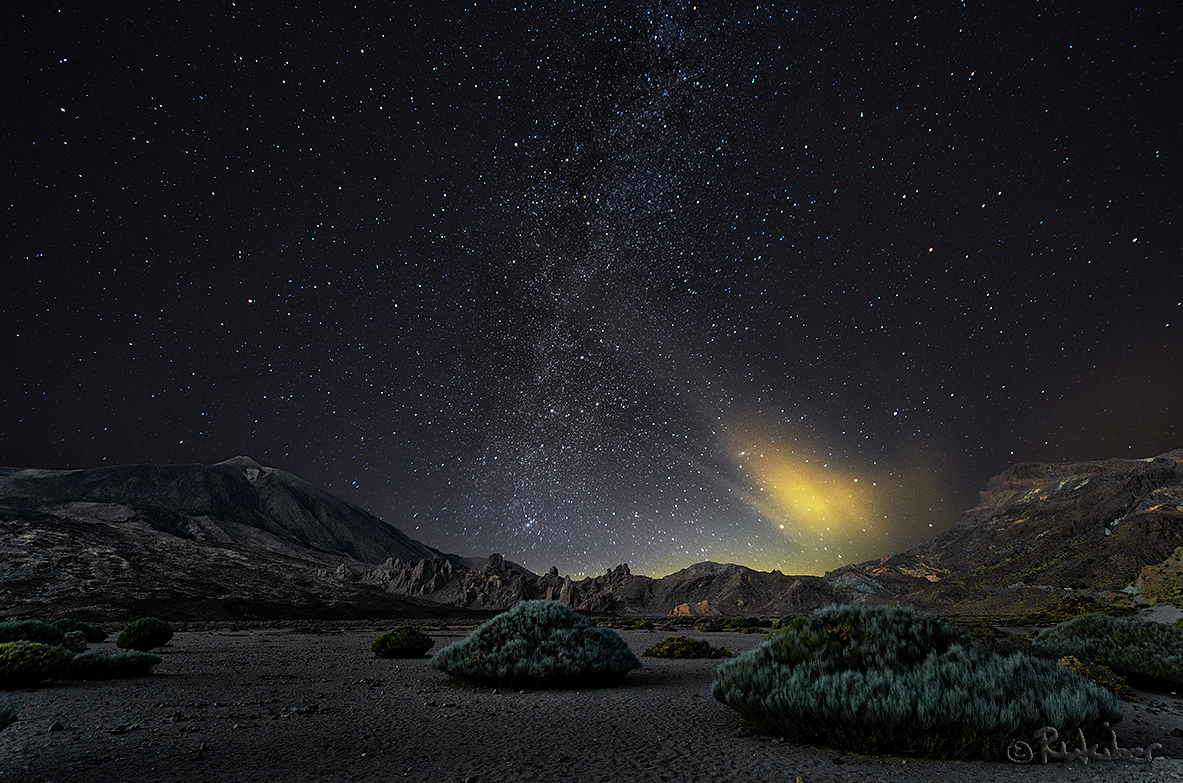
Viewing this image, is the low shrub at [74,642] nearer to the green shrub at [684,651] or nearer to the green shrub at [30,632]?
the green shrub at [30,632]

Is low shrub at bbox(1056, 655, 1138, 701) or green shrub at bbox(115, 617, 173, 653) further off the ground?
low shrub at bbox(1056, 655, 1138, 701)

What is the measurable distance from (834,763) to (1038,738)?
7.77ft

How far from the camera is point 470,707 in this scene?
370 inches

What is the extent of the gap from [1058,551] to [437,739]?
133959 mm

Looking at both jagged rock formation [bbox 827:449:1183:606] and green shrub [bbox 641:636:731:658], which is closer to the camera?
green shrub [bbox 641:636:731:658]

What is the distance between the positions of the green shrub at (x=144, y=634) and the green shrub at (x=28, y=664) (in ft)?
31.4

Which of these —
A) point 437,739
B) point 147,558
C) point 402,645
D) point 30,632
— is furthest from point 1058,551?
point 147,558

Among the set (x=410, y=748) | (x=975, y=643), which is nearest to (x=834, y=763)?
(x=975, y=643)

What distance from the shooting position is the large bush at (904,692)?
19.7 feet

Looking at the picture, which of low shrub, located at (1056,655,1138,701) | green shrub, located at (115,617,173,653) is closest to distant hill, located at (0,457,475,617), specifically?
green shrub, located at (115,617,173,653)

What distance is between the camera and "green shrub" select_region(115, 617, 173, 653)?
18986 mm

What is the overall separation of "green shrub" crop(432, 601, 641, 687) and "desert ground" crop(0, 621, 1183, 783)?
1.30ft

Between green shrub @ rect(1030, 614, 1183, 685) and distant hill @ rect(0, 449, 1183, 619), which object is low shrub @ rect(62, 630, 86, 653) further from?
distant hill @ rect(0, 449, 1183, 619)

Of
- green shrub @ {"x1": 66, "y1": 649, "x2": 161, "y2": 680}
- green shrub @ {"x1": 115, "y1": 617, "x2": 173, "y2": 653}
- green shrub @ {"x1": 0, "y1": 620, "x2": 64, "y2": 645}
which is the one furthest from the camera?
green shrub @ {"x1": 115, "y1": 617, "x2": 173, "y2": 653}
